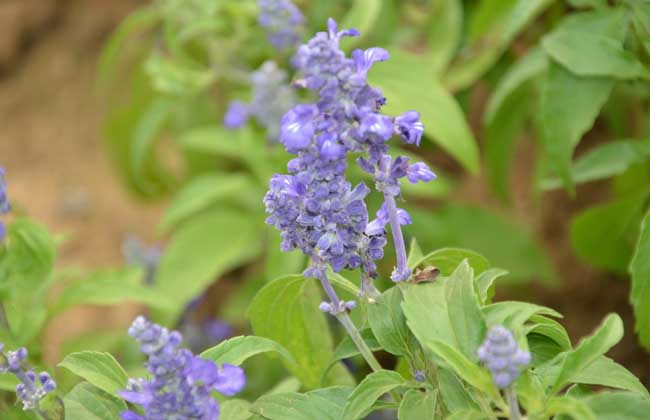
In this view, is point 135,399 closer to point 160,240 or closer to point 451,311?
point 451,311

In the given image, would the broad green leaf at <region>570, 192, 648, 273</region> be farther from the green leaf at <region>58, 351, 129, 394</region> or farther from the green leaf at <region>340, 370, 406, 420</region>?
the green leaf at <region>58, 351, 129, 394</region>

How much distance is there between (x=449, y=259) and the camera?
1710mm

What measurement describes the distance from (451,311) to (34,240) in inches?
43.8

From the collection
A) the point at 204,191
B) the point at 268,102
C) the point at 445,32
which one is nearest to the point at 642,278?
the point at 268,102

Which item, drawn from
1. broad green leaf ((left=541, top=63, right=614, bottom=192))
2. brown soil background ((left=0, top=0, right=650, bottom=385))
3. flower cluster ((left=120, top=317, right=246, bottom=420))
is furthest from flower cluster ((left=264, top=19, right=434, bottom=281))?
brown soil background ((left=0, top=0, right=650, bottom=385))

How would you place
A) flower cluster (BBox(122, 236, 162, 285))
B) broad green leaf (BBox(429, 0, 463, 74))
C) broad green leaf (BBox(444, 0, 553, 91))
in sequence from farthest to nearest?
1. flower cluster (BBox(122, 236, 162, 285))
2. broad green leaf (BBox(429, 0, 463, 74))
3. broad green leaf (BBox(444, 0, 553, 91))

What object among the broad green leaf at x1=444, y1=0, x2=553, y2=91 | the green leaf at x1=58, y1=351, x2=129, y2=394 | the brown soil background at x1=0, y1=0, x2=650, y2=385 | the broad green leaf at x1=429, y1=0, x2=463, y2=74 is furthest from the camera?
the brown soil background at x1=0, y1=0, x2=650, y2=385

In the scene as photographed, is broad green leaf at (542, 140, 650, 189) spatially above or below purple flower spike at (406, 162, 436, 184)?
below

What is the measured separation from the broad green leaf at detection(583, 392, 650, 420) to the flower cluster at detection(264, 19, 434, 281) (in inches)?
14.6

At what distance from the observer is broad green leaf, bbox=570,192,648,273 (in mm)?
2605

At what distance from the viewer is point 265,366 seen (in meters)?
3.24

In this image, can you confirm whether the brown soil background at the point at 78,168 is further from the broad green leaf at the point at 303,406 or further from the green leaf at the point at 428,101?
the broad green leaf at the point at 303,406

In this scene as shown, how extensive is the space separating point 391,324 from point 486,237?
2018mm

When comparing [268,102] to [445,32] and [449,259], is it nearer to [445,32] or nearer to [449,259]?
[445,32]
